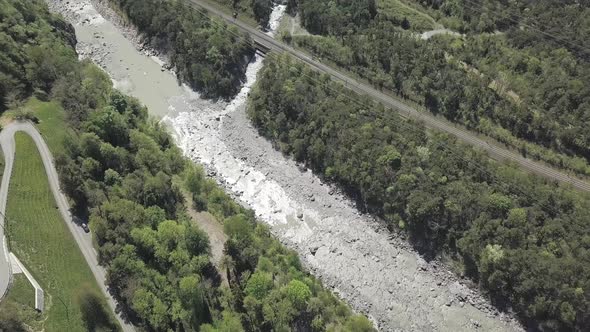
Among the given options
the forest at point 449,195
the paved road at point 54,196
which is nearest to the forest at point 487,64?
the forest at point 449,195

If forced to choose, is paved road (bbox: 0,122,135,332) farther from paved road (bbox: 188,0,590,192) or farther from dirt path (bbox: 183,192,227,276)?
paved road (bbox: 188,0,590,192)

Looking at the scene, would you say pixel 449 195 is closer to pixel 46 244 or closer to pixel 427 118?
pixel 427 118

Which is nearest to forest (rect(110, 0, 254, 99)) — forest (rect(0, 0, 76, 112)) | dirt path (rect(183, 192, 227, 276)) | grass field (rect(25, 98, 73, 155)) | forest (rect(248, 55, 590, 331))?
forest (rect(248, 55, 590, 331))

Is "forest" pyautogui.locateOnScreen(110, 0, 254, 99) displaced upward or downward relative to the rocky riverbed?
upward

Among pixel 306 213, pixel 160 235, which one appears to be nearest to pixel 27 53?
pixel 160 235

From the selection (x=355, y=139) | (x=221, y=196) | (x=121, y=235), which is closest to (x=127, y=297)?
(x=121, y=235)

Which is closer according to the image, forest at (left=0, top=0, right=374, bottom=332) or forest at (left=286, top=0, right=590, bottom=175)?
forest at (left=0, top=0, right=374, bottom=332)

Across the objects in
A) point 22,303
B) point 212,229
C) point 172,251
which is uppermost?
point 172,251
